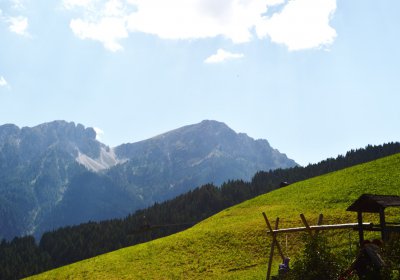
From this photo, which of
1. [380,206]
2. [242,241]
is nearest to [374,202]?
[380,206]

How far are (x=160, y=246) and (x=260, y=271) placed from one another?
25.9m

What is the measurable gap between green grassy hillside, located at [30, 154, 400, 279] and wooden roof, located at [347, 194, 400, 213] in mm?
17258

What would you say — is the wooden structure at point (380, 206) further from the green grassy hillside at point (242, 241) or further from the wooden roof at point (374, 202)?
the green grassy hillside at point (242, 241)

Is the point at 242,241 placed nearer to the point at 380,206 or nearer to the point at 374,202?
the point at 374,202

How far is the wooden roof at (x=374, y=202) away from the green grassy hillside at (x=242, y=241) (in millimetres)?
17258

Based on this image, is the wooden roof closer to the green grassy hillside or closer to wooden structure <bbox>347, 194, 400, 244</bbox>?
wooden structure <bbox>347, 194, 400, 244</bbox>

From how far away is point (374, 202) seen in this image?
23.8 metres

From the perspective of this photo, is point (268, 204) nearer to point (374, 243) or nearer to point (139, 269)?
point (139, 269)

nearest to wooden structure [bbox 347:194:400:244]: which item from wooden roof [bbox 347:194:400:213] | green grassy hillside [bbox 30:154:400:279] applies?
wooden roof [bbox 347:194:400:213]

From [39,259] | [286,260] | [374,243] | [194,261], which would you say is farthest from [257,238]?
[39,259]

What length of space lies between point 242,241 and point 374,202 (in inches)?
1323

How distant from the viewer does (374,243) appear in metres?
21.0

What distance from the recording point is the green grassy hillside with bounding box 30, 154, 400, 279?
4878cm

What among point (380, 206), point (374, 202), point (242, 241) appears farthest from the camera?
point (242, 241)
